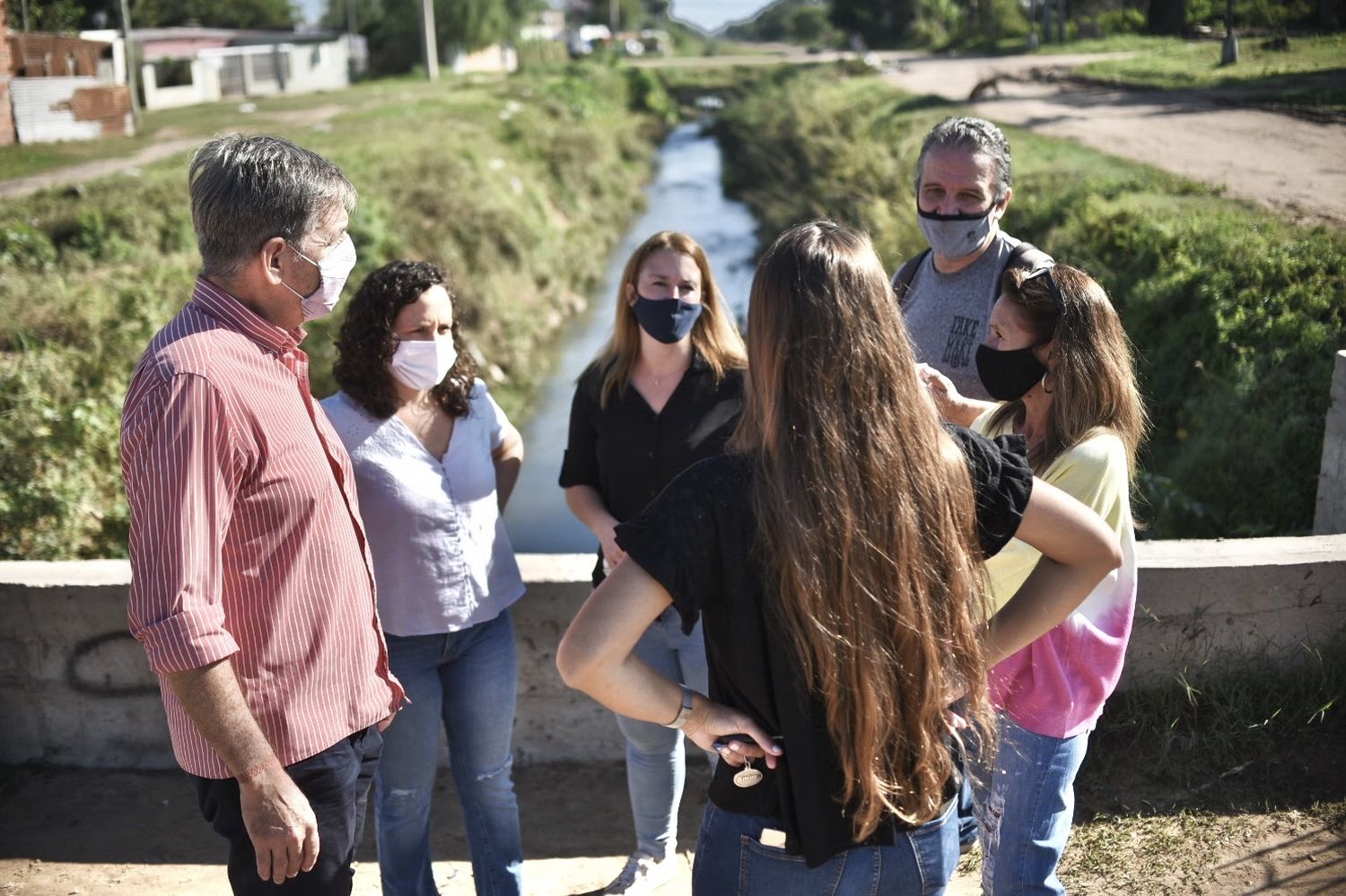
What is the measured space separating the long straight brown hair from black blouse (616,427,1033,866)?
3 cm

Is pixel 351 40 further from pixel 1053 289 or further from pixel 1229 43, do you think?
pixel 1053 289

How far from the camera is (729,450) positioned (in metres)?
1.73

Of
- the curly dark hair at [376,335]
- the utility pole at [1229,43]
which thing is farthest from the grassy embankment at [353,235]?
the utility pole at [1229,43]

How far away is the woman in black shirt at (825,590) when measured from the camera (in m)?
1.67

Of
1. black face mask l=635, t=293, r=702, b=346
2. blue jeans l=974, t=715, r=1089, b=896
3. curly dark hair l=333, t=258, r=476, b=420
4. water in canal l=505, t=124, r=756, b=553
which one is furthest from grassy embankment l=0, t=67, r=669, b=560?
blue jeans l=974, t=715, r=1089, b=896

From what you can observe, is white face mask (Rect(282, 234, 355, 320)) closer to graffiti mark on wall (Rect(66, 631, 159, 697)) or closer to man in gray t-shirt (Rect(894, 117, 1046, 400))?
man in gray t-shirt (Rect(894, 117, 1046, 400))

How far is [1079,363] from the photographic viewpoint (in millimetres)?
2402

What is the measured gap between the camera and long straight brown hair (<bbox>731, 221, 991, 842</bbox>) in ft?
5.46

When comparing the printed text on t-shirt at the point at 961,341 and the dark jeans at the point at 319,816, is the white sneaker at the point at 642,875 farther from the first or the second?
the printed text on t-shirt at the point at 961,341

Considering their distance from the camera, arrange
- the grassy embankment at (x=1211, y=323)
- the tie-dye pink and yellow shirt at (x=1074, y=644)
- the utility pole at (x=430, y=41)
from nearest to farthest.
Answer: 1. the tie-dye pink and yellow shirt at (x=1074, y=644)
2. the grassy embankment at (x=1211, y=323)
3. the utility pole at (x=430, y=41)

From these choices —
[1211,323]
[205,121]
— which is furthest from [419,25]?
[1211,323]

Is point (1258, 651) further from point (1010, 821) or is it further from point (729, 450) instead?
point (729, 450)

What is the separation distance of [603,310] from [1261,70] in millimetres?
12857

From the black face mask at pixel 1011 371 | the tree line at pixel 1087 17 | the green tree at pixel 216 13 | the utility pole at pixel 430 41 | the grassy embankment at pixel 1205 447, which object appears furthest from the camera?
the utility pole at pixel 430 41
